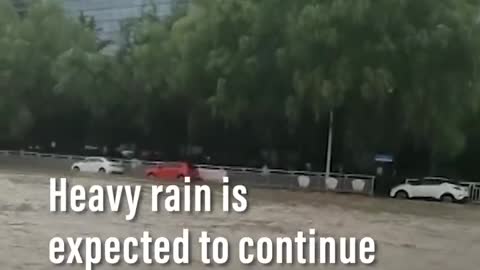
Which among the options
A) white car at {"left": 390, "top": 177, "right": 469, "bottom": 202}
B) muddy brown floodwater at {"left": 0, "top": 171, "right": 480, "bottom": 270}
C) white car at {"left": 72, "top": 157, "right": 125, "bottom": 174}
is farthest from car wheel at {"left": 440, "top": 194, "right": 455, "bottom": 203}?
white car at {"left": 72, "top": 157, "right": 125, "bottom": 174}

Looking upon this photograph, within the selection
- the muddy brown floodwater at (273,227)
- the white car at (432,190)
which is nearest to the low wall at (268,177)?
the white car at (432,190)

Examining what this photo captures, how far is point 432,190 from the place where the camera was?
3169cm

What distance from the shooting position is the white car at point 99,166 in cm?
4044

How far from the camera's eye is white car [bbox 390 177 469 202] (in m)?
31.4

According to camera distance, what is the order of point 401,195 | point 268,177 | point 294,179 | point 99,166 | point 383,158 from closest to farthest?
point 401,195 → point 294,179 → point 383,158 → point 268,177 → point 99,166

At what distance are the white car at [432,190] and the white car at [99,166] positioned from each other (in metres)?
15.3

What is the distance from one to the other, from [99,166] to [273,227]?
25339 millimetres

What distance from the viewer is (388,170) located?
3622 centimetres

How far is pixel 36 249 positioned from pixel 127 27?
37928 mm

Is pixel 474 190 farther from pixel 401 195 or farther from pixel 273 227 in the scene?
pixel 273 227

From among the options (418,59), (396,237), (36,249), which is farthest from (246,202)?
(36,249)

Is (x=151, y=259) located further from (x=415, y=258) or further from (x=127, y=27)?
(x=127, y=27)

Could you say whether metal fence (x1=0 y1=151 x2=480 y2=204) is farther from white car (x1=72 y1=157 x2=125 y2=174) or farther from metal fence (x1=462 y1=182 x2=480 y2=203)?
white car (x1=72 y1=157 x2=125 y2=174)

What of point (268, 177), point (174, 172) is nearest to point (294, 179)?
point (268, 177)
